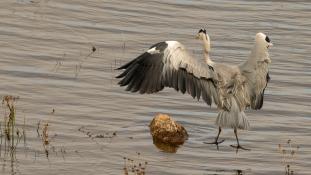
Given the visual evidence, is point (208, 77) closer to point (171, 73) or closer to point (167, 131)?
point (171, 73)

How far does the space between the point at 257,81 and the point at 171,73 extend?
111 centimetres

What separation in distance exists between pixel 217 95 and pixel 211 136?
0.66m

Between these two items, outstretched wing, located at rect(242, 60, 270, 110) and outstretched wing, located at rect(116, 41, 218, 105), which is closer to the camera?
outstretched wing, located at rect(116, 41, 218, 105)

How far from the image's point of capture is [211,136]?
12.8m

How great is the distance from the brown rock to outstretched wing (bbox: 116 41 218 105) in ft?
1.29

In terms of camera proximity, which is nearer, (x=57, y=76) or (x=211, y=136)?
(x=211, y=136)

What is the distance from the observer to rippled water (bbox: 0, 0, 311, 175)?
11.6 meters

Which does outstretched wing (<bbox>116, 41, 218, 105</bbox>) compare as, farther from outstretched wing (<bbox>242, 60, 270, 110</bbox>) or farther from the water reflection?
the water reflection

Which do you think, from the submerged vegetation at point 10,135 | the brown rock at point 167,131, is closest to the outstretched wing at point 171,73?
the brown rock at point 167,131

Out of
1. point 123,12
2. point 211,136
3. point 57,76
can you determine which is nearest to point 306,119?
point 211,136

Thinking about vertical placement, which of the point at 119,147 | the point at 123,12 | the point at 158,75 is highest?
the point at 123,12

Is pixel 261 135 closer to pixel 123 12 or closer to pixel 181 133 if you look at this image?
pixel 181 133

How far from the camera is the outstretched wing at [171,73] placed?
39.2 ft

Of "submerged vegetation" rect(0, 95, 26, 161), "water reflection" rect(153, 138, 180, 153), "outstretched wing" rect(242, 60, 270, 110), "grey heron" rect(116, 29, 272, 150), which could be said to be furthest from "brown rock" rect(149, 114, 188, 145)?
"submerged vegetation" rect(0, 95, 26, 161)
